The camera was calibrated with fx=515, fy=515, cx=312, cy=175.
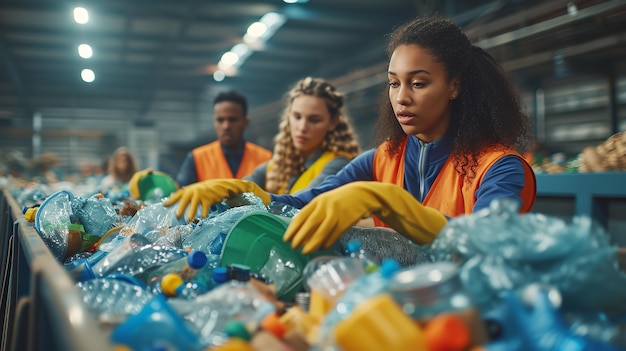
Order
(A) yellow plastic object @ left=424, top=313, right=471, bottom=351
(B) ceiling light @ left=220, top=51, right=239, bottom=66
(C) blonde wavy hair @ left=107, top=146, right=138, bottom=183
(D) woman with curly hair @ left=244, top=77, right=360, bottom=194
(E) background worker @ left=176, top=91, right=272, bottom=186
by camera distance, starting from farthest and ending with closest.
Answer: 1. (B) ceiling light @ left=220, top=51, right=239, bottom=66
2. (C) blonde wavy hair @ left=107, top=146, right=138, bottom=183
3. (E) background worker @ left=176, top=91, right=272, bottom=186
4. (D) woman with curly hair @ left=244, top=77, right=360, bottom=194
5. (A) yellow plastic object @ left=424, top=313, right=471, bottom=351

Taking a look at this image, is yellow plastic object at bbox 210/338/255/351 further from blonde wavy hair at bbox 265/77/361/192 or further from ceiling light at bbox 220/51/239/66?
ceiling light at bbox 220/51/239/66

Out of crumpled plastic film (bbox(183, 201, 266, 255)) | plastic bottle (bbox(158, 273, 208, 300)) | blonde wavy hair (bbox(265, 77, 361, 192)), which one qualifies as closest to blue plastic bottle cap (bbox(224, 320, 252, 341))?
plastic bottle (bbox(158, 273, 208, 300))

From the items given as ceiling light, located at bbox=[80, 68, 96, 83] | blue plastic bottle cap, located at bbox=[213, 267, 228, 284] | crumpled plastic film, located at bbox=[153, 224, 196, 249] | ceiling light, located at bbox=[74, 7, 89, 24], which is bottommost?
crumpled plastic film, located at bbox=[153, 224, 196, 249]

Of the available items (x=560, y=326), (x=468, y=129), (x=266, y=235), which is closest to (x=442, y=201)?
(x=468, y=129)

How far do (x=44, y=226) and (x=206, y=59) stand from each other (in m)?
11.5

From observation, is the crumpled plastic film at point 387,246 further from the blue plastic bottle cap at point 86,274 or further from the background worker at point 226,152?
the background worker at point 226,152

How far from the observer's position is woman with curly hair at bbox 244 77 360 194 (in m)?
2.92

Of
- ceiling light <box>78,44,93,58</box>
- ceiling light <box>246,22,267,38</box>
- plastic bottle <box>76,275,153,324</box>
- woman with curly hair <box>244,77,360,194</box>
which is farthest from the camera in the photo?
ceiling light <box>78,44,93,58</box>

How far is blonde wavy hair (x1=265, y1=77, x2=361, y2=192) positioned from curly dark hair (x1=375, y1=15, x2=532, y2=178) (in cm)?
108

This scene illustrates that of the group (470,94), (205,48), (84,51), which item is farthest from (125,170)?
(84,51)

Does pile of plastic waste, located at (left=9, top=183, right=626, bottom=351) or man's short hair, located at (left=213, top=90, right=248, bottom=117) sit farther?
man's short hair, located at (left=213, top=90, right=248, bottom=117)

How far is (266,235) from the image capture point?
4.12 feet

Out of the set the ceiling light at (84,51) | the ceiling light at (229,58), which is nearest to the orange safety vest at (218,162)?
the ceiling light at (229,58)

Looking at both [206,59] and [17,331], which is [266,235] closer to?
[17,331]
